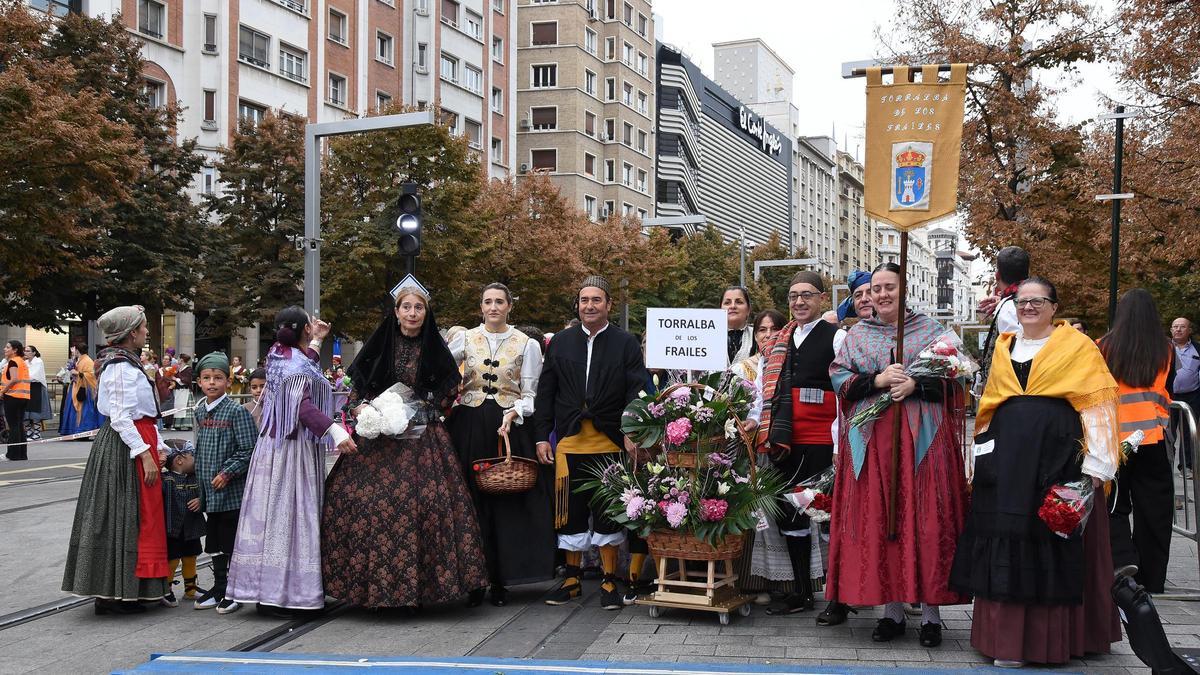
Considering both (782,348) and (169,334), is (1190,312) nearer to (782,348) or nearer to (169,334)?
(782,348)

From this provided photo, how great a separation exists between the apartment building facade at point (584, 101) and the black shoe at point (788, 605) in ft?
178

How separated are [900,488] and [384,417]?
3104 mm

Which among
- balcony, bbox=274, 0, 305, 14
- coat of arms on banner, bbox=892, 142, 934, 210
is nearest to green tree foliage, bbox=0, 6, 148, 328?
coat of arms on banner, bbox=892, 142, 934, 210

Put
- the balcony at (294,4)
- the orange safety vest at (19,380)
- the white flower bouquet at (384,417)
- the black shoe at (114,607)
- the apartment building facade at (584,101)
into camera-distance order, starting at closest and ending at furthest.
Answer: the white flower bouquet at (384,417), the black shoe at (114,607), the orange safety vest at (19,380), the balcony at (294,4), the apartment building facade at (584,101)

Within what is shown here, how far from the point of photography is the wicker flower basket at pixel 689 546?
6.65m

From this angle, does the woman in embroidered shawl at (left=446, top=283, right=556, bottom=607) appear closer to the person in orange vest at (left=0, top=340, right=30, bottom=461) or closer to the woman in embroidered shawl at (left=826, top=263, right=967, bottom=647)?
the woman in embroidered shawl at (left=826, top=263, right=967, bottom=647)

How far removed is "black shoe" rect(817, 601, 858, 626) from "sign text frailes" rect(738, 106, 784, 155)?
309 ft

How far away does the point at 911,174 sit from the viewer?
642 centimetres

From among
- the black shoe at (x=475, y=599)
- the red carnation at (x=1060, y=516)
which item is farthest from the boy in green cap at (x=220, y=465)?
the red carnation at (x=1060, y=516)

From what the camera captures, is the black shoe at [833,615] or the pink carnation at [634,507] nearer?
the black shoe at [833,615]

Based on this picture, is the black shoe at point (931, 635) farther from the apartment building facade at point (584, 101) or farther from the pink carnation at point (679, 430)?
the apartment building facade at point (584, 101)

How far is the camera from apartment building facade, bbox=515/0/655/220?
62375mm

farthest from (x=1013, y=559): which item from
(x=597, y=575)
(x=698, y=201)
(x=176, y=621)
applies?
(x=698, y=201)

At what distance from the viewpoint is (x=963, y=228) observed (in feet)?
80.3
